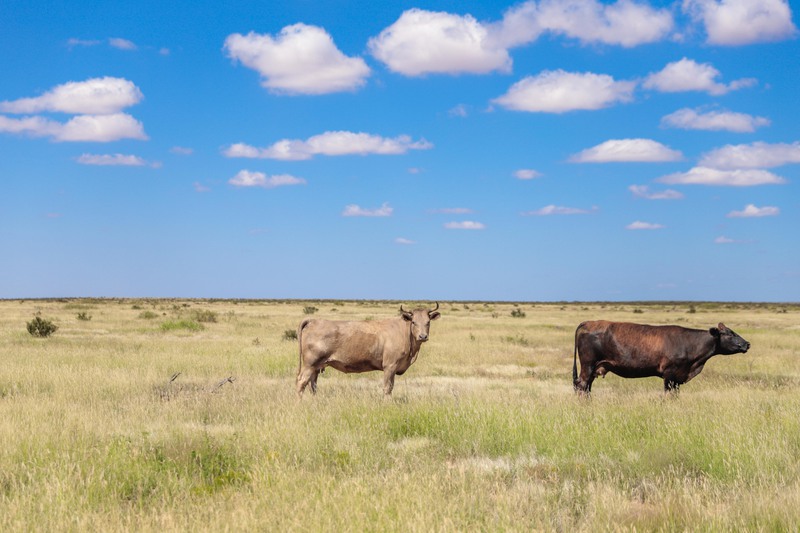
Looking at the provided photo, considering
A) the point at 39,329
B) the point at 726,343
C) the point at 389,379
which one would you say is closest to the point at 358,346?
the point at 389,379

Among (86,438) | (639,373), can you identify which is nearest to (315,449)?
(86,438)

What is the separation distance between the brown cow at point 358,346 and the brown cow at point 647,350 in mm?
3305

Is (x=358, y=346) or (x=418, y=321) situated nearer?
(x=418, y=321)

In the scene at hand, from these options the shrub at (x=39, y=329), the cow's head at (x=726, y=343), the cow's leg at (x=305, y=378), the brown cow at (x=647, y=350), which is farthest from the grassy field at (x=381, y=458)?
the shrub at (x=39, y=329)

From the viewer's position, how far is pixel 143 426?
9.68 meters

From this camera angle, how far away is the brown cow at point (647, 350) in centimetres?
1344

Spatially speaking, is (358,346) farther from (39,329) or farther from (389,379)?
(39,329)

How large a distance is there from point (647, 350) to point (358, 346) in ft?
18.5

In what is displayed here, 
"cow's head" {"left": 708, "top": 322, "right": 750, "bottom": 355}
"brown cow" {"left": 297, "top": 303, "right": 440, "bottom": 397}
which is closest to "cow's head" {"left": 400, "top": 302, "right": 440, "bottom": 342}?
"brown cow" {"left": 297, "top": 303, "right": 440, "bottom": 397}

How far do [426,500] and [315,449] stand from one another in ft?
8.43

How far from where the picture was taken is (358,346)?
13.1 meters

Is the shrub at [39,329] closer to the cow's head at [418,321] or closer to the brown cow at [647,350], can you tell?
the cow's head at [418,321]

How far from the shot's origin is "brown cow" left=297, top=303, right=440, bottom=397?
1302cm

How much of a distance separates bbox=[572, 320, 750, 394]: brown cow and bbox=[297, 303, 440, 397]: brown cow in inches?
130
